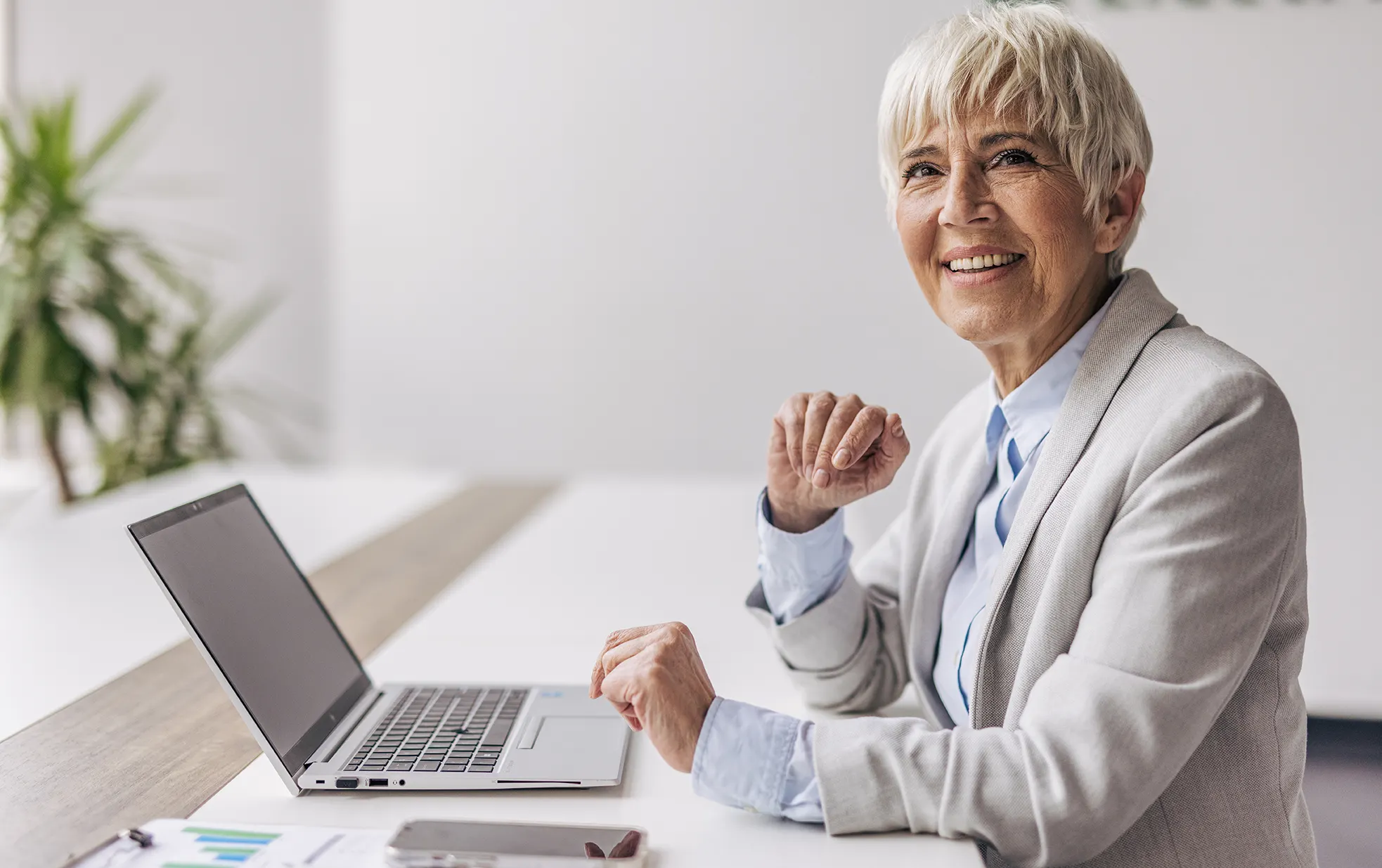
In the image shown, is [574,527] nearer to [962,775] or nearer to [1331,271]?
[962,775]

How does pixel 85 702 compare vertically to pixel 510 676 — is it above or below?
above

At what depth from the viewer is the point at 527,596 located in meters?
1.85

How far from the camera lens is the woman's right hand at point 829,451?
3.90 feet

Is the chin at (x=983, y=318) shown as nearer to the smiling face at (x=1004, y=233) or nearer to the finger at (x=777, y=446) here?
the smiling face at (x=1004, y=233)

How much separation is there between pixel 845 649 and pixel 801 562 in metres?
0.11

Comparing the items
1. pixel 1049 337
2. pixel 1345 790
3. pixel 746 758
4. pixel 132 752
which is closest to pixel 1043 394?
pixel 1049 337

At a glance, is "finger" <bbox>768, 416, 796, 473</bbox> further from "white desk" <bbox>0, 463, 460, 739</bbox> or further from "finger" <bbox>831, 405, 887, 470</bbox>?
"white desk" <bbox>0, 463, 460, 739</bbox>

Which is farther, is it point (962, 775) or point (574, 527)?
point (574, 527)

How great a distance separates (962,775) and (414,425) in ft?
12.7

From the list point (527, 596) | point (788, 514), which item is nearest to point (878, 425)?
point (788, 514)

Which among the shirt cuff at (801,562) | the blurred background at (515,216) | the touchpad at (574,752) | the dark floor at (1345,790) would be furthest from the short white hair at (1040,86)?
the blurred background at (515,216)

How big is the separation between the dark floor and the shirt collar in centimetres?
74

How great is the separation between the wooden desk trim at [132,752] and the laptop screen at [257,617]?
83mm

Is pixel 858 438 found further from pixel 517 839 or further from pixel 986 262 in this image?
pixel 517 839
